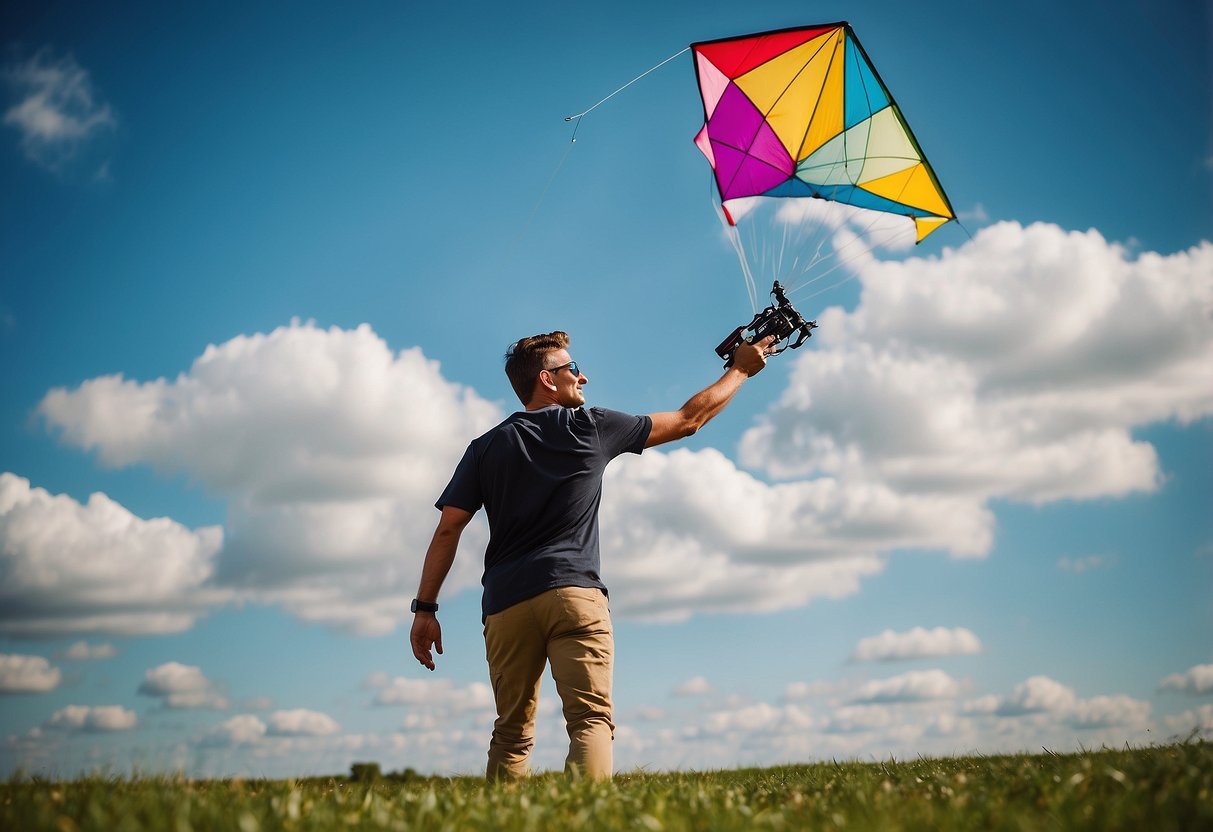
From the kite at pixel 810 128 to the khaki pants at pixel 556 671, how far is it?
7.79 metres

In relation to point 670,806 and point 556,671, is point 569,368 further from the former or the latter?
point 670,806

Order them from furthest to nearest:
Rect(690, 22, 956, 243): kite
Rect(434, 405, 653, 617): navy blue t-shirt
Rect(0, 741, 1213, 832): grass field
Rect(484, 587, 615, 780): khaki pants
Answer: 1. Rect(690, 22, 956, 243): kite
2. Rect(434, 405, 653, 617): navy blue t-shirt
3. Rect(484, 587, 615, 780): khaki pants
4. Rect(0, 741, 1213, 832): grass field

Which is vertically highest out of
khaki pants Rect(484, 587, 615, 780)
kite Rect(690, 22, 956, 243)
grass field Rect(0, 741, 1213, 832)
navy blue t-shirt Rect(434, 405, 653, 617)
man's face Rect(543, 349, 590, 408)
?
kite Rect(690, 22, 956, 243)

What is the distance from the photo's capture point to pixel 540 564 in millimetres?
5094

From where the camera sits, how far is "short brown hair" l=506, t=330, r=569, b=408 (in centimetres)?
588

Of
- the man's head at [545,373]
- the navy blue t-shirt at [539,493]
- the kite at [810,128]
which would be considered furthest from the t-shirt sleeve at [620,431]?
the kite at [810,128]

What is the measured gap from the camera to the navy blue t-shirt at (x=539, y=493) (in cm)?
515

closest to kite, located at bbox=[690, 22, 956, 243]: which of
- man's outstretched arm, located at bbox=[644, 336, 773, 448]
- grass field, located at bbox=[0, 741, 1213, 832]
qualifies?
man's outstretched arm, located at bbox=[644, 336, 773, 448]

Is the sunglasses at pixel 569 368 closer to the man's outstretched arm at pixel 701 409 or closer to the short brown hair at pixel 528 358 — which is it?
the short brown hair at pixel 528 358

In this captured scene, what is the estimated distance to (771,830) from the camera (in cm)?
290

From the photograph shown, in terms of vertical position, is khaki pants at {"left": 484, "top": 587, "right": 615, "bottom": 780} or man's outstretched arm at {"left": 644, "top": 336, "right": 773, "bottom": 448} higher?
man's outstretched arm at {"left": 644, "top": 336, "right": 773, "bottom": 448}

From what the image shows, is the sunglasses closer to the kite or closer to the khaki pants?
the khaki pants

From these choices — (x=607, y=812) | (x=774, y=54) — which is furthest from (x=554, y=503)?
(x=774, y=54)

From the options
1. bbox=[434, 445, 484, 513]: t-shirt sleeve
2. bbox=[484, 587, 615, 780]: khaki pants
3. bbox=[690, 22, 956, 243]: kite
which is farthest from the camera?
bbox=[690, 22, 956, 243]: kite
